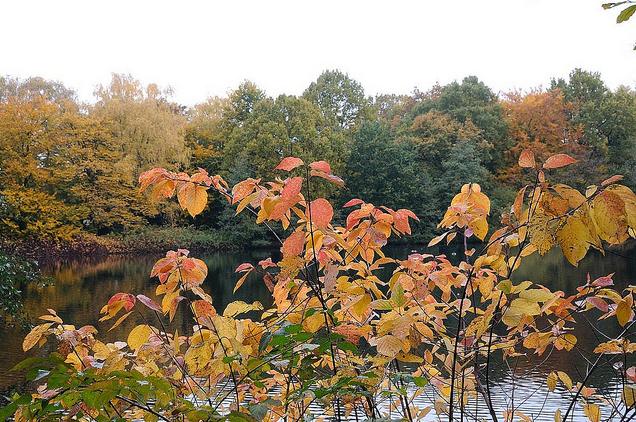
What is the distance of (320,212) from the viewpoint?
1.04 meters

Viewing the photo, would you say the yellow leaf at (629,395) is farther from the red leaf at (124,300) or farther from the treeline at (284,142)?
the treeline at (284,142)

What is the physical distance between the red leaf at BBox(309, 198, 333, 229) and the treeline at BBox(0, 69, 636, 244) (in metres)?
22.0

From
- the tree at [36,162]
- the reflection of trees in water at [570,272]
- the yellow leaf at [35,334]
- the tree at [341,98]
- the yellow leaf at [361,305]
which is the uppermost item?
the tree at [341,98]

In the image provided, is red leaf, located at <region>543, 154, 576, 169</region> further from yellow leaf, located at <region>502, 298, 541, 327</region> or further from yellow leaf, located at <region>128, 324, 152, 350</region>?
yellow leaf, located at <region>128, 324, 152, 350</region>

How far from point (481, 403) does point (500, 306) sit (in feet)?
15.7

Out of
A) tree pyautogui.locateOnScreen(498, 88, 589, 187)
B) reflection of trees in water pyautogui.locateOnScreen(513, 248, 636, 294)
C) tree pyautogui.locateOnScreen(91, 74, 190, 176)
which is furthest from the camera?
tree pyautogui.locateOnScreen(498, 88, 589, 187)

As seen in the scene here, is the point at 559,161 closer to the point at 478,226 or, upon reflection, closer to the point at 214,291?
the point at 478,226

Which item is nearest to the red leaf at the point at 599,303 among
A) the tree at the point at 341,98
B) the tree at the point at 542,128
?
the tree at the point at 542,128

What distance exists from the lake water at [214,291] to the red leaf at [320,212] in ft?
10.5

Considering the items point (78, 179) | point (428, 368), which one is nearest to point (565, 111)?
point (78, 179)

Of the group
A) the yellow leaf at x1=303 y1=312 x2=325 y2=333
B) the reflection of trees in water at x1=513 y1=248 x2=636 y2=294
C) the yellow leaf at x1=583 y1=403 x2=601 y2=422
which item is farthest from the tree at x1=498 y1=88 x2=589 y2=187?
the yellow leaf at x1=303 y1=312 x2=325 y2=333

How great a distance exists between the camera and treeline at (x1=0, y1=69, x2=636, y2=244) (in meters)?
22.3

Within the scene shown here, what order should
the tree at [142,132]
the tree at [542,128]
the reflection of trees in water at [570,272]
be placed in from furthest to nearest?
the tree at [542,128] → the tree at [142,132] → the reflection of trees in water at [570,272]

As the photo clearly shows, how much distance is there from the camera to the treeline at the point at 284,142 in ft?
73.3
